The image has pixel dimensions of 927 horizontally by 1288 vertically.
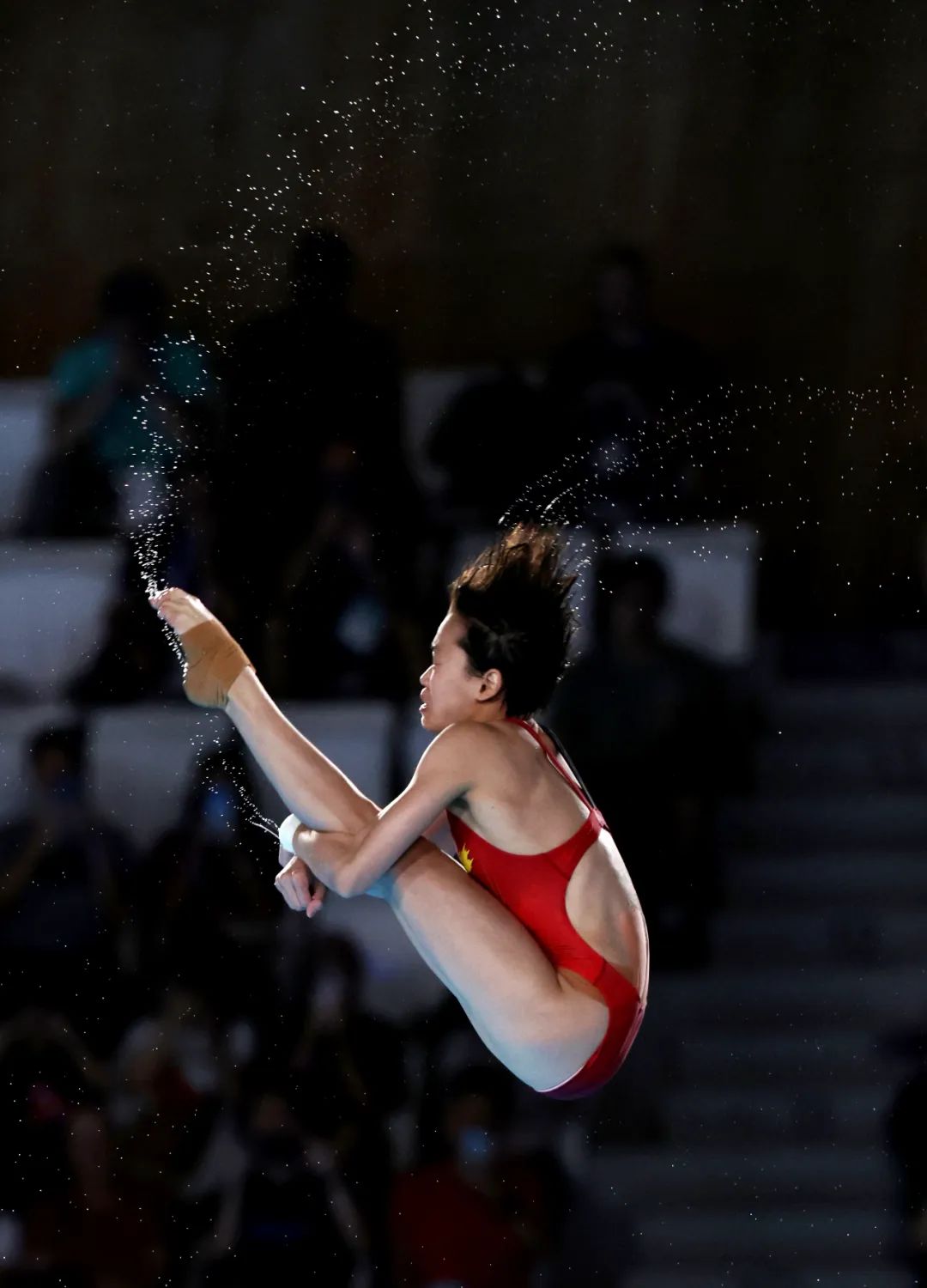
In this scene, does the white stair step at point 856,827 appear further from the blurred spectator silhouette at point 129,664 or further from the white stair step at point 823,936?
the blurred spectator silhouette at point 129,664

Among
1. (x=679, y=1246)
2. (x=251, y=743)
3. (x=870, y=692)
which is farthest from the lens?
(x=870, y=692)

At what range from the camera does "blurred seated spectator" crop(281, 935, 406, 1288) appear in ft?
12.1

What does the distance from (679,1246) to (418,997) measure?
2.59 feet

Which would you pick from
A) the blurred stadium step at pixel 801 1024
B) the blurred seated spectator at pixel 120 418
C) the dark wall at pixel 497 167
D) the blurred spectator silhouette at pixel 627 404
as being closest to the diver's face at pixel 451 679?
the blurred stadium step at pixel 801 1024

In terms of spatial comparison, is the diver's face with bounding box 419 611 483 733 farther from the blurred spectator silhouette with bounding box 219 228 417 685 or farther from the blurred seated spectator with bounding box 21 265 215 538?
the blurred seated spectator with bounding box 21 265 215 538

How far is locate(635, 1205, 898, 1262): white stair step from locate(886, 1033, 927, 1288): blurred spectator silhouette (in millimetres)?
46

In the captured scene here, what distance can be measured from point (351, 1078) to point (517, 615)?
1748mm

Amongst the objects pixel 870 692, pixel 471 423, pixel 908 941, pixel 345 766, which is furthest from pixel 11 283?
pixel 908 941

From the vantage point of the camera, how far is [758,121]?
14.2 ft

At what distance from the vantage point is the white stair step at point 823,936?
3.93 meters

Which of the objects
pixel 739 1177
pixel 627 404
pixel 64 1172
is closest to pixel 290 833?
pixel 64 1172

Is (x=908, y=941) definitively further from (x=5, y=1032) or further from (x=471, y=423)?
(x=5, y=1032)

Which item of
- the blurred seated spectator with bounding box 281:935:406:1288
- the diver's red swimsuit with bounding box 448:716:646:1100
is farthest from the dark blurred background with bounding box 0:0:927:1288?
the diver's red swimsuit with bounding box 448:716:646:1100

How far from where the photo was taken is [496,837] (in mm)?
2369
